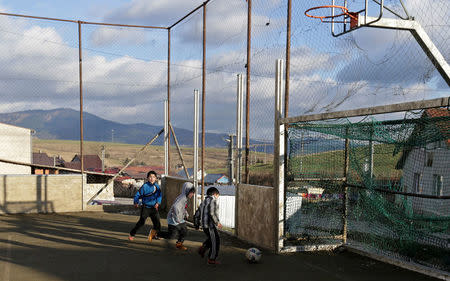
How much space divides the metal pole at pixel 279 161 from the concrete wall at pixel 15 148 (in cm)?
2951

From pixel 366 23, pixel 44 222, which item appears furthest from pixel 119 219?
pixel 366 23

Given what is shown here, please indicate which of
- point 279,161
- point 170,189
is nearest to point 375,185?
point 279,161

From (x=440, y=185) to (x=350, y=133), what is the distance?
1.94 m

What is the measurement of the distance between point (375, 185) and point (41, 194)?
11.3 meters

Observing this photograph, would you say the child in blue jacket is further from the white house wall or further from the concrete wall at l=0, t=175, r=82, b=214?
the concrete wall at l=0, t=175, r=82, b=214

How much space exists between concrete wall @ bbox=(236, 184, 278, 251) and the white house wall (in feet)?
8.72

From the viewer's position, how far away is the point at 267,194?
9.91m

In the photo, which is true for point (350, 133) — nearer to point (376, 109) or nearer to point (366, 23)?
point (376, 109)

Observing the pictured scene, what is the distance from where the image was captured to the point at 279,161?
9.49 metres

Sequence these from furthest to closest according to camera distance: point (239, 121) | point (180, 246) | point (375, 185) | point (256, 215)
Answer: point (239, 121) < point (256, 215) < point (180, 246) < point (375, 185)

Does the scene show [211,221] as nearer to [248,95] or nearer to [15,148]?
[248,95]

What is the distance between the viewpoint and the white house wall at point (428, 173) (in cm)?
852

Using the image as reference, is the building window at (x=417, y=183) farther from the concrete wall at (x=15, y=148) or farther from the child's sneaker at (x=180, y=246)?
the concrete wall at (x=15, y=148)

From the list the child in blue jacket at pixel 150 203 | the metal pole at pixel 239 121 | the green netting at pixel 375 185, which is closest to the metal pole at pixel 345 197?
the green netting at pixel 375 185
